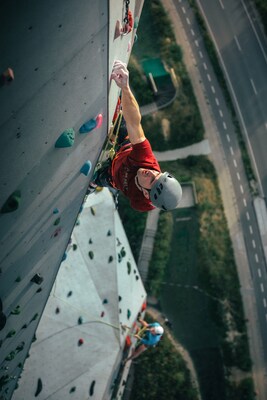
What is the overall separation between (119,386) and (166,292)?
13.4ft

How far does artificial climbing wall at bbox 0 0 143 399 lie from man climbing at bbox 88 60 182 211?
235mm

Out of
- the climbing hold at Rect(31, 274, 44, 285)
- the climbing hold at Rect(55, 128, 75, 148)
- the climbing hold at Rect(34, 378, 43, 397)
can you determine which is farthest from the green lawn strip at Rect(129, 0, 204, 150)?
the climbing hold at Rect(55, 128, 75, 148)

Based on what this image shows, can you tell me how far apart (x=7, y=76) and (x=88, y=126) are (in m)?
1.60

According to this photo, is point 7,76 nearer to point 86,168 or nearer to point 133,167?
point 86,168

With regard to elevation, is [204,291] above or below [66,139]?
below

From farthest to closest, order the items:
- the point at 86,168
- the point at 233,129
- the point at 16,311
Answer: the point at 233,129
the point at 16,311
the point at 86,168

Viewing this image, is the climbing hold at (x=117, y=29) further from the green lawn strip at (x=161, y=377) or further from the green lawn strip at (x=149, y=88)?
the green lawn strip at (x=161, y=377)

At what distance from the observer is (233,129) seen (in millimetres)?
16875

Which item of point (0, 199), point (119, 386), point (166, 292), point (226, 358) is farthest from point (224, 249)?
point (0, 199)

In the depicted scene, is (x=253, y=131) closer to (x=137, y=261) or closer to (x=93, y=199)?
(x=137, y=261)

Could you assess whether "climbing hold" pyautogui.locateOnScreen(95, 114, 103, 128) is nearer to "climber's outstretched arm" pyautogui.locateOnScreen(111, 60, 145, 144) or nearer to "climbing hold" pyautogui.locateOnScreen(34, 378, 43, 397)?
"climber's outstretched arm" pyautogui.locateOnScreen(111, 60, 145, 144)

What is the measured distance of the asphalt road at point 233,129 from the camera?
624 inches

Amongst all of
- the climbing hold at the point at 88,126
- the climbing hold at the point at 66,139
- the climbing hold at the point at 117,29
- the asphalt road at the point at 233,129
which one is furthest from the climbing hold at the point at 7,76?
the asphalt road at the point at 233,129

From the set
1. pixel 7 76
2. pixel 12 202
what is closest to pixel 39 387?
pixel 12 202
